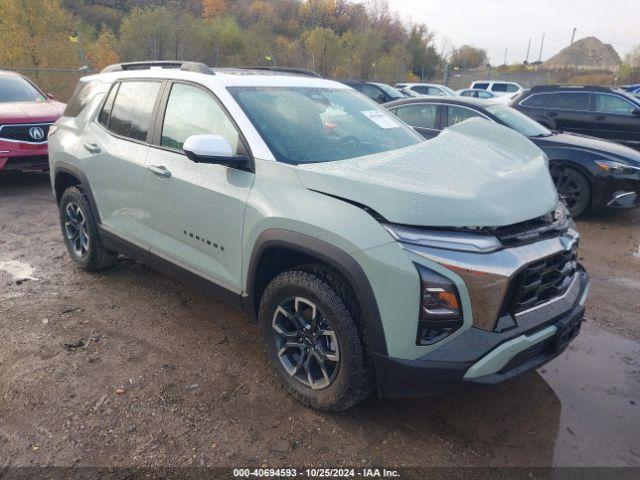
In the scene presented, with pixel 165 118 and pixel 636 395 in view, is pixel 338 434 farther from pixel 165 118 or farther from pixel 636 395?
pixel 165 118

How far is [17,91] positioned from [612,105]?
35.0 feet

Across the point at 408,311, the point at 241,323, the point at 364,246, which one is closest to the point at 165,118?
the point at 241,323

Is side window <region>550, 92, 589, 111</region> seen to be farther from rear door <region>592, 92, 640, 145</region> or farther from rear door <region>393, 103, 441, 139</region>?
rear door <region>393, 103, 441, 139</region>

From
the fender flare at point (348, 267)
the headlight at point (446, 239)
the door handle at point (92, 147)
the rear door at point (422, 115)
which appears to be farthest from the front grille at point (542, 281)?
the rear door at point (422, 115)

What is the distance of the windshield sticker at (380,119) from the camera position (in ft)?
11.7

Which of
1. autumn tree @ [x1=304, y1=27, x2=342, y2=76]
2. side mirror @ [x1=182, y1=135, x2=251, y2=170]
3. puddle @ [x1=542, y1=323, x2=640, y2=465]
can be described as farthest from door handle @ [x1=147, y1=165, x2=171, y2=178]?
autumn tree @ [x1=304, y1=27, x2=342, y2=76]

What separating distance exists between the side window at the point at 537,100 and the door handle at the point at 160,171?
27.3ft

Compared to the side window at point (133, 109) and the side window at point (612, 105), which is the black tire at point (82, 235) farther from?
the side window at point (612, 105)

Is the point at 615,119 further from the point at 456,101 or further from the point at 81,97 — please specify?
the point at 81,97

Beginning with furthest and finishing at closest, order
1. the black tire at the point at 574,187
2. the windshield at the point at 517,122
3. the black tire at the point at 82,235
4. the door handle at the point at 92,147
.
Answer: the windshield at the point at 517,122
the black tire at the point at 574,187
the black tire at the point at 82,235
the door handle at the point at 92,147

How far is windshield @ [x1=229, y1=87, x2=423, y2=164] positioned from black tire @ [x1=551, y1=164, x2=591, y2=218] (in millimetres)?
3664

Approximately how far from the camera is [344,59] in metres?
44.1

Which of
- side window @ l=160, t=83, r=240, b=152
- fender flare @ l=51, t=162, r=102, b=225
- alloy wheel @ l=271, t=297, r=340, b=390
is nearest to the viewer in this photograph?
alloy wheel @ l=271, t=297, r=340, b=390

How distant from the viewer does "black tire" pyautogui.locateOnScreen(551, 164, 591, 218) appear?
248 inches
